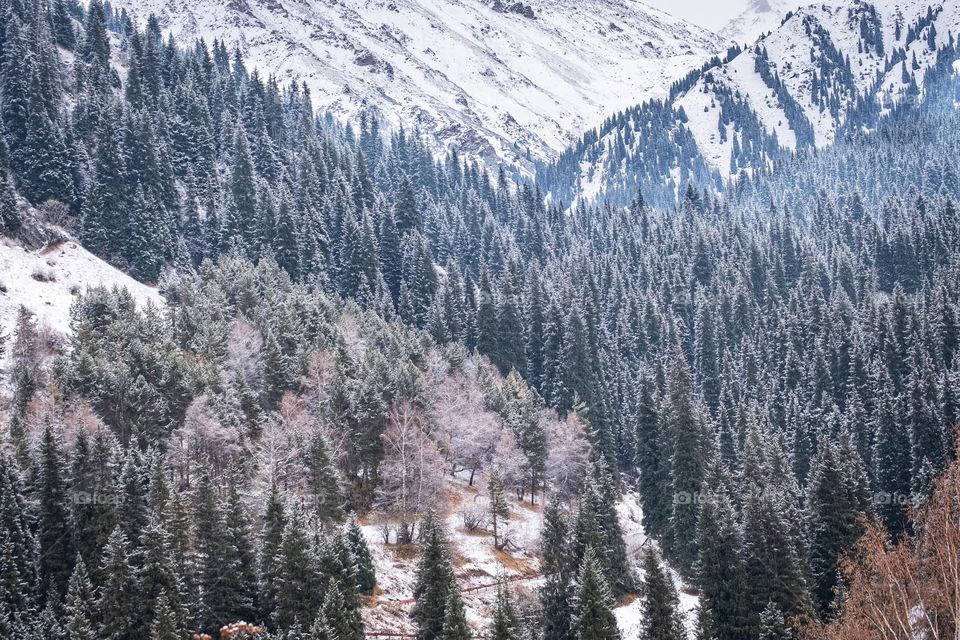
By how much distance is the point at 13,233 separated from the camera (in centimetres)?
8712

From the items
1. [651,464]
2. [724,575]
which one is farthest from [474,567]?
[651,464]

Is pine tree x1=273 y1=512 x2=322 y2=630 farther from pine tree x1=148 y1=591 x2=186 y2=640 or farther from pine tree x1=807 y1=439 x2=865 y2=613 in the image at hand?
pine tree x1=807 y1=439 x2=865 y2=613

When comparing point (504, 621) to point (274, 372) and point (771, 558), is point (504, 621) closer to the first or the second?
point (771, 558)

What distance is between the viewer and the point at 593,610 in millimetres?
41031

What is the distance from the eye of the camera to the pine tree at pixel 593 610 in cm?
4062

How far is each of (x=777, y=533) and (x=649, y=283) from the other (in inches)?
3746

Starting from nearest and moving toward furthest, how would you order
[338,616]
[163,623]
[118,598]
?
[163,623], [338,616], [118,598]

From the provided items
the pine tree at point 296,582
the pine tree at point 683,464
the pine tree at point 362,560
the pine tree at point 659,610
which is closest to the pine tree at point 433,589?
the pine tree at point 296,582

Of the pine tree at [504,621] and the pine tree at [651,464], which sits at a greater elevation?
the pine tree at [651,464]

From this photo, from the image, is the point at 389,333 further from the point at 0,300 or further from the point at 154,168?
the point at 154,168

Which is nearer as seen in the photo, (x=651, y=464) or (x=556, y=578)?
(x=556, y=578)

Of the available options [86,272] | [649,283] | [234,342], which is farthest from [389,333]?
[649,283]

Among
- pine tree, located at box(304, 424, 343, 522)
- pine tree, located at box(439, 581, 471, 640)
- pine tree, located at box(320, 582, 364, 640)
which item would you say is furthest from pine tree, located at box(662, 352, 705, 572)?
pine tree, located at box(320, 582, 364, 640)

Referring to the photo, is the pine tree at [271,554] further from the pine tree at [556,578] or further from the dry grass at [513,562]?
the dry grass at [513,562]
